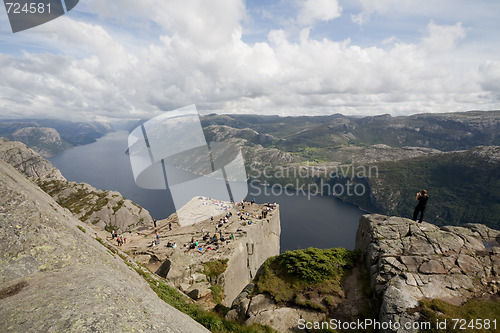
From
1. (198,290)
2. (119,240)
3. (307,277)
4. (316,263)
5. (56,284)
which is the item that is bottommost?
(119,240)

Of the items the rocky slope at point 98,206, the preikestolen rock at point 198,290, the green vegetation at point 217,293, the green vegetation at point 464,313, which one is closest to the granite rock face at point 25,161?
the rocky slope at point 98,206

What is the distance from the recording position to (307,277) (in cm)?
1513

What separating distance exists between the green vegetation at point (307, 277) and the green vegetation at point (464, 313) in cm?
474

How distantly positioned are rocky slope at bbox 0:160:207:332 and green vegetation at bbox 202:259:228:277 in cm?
1633

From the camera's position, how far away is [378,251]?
15.3 metres

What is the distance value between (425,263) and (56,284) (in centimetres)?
1888

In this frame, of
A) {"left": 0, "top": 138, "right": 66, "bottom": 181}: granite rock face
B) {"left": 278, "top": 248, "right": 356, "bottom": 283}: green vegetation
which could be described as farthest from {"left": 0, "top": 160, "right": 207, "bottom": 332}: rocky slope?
{"left": 0, "top": 138, "right": 66, "bottom": 181}: granite rock face

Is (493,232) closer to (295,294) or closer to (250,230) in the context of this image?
(295,294)

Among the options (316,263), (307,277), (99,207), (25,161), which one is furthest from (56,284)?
(25,161)

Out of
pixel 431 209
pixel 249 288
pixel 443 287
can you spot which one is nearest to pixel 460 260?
pixel 443 287

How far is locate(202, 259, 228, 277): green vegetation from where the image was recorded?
2493cm

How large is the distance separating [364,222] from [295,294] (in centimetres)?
1003

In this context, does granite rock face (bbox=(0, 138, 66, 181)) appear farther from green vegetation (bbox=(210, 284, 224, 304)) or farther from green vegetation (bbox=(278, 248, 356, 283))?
green vegetation (bbox=(278, 248, 356, 283))

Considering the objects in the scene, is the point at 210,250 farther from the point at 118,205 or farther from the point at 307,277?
the point at 118,205
